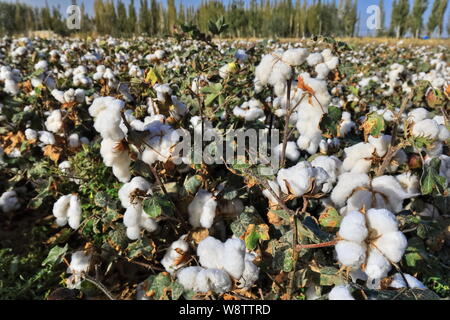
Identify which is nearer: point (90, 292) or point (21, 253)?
point (90, 292)

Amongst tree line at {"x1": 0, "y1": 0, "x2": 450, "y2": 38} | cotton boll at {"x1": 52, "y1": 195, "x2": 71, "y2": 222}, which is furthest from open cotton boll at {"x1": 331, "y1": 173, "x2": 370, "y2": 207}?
tree line at {"x1": 0, "y1": 0, "x2": 450, "y2": 38}

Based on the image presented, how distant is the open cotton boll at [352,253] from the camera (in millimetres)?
639

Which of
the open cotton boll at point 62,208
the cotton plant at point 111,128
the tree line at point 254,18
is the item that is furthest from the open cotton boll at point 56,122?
the tree line at point 254,18

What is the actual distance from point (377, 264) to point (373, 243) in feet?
0.14

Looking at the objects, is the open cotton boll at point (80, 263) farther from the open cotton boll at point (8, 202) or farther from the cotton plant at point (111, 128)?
the open cotton boll at point (8, 202)

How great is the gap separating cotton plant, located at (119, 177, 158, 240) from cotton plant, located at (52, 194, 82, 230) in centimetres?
29

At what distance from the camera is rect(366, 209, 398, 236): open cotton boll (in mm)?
648

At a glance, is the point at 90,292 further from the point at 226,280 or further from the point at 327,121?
the point at 327,121

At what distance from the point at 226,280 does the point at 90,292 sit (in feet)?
2.50

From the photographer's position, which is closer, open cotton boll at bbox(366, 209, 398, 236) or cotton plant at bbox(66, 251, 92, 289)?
open cotton boll at bbox(366, 209, 398, 236)

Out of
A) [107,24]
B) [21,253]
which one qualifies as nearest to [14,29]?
[107,24]

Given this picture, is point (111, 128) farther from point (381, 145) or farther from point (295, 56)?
A: point (381, 145)

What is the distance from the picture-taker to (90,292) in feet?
4.11

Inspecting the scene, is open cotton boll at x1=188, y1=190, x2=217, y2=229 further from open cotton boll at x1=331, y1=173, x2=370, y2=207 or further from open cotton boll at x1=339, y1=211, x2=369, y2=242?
open cotton boll at x1=339, y1=211, x2=369, y2=242
